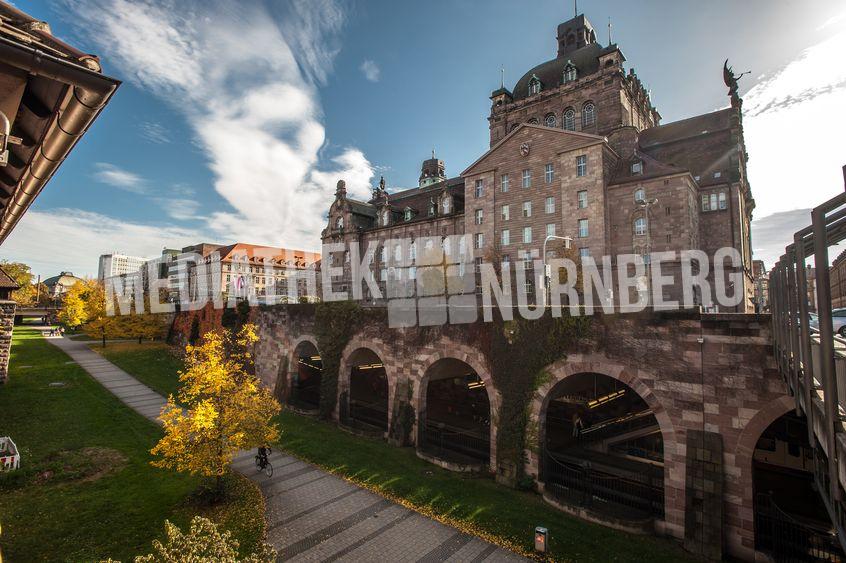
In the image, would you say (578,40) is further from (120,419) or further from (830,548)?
(120,419)

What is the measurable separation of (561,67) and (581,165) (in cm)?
1821

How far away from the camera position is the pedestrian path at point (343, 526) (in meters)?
12.0

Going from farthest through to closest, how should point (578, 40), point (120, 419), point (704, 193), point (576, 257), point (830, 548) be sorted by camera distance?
point (578, 40), point (704, 193), point (576, 257), point (120, 419), point (830, 548)

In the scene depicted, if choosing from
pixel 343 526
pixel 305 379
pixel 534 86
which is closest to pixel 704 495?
pixel 343 526

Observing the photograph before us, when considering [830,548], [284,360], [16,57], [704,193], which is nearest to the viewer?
[16,57]

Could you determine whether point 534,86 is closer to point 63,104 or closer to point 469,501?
point 469,501

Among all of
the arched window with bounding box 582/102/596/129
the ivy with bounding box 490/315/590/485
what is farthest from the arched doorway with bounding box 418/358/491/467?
the arched window with bounding box 582/102/596/129

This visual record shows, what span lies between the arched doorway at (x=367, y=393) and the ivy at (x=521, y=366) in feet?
27.2

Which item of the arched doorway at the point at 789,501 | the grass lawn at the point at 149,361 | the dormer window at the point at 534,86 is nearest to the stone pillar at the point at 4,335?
the grass lawn at the point at 149,361

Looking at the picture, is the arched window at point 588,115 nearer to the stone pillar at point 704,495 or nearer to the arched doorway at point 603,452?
the arched doorway at point 603,452

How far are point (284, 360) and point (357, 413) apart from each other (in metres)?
7.02

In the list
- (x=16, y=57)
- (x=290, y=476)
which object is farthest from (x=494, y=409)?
(x=16, y=57)

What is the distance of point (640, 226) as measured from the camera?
34.7 m

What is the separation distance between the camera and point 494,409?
17453 millimetres
